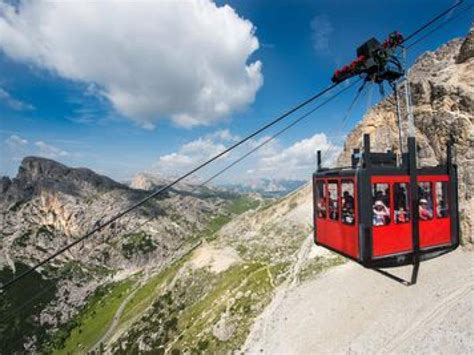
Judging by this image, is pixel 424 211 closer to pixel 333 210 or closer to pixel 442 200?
pixel 442 200

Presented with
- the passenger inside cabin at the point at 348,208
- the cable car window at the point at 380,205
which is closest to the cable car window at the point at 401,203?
the cable car window at the point at 380,205

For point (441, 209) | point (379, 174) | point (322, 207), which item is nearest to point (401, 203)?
point (379, 174)

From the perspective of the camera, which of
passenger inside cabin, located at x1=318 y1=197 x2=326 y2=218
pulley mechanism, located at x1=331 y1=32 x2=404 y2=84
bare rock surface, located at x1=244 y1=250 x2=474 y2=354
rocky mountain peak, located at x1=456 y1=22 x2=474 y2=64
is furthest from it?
rocky mountain peak, located at x1=456 y1=22 x2=474 y2=64

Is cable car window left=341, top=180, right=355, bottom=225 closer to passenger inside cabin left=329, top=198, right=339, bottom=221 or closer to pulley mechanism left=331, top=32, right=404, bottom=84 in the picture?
passenger inside cabin left=329, top=198, right=339, bottom=221

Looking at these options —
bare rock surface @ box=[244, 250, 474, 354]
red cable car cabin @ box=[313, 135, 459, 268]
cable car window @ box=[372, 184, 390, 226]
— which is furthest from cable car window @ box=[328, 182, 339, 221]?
bare rock surface @ box=[244, 250, 474, 354]

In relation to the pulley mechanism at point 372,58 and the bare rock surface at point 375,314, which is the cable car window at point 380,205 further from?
the bare rock surface at point 375,314

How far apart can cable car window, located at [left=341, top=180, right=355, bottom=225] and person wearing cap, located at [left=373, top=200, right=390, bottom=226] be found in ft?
3.15

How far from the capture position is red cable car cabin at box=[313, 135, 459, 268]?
15430mm

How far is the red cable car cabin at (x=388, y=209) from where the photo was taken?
15430 millimetres

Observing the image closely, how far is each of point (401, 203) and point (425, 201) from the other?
1984 millimetres

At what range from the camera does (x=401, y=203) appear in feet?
53.9

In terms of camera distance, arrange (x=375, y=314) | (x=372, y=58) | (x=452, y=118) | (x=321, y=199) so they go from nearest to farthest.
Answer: (x=372, y=58), (x=321, y=199), (x=375, y=314), (x=452, y=118)

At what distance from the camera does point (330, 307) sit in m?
44.5

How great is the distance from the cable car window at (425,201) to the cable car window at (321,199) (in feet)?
14.9
